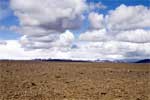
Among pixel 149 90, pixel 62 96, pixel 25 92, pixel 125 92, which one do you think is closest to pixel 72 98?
pixel 62 96

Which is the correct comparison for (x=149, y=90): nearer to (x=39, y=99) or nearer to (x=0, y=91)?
(x=39, y=99)

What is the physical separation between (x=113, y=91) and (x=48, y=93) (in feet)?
18.0

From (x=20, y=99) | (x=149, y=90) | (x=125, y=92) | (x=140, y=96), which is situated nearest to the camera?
(x=20, y=99)

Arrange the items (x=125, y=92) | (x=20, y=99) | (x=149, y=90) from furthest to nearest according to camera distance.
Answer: (x=149, y=90) → (x=125, y=92) → (x=20, y=99)

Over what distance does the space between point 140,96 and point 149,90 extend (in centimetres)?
415

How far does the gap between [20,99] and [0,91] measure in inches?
140

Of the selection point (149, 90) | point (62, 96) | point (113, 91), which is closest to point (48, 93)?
point (62, 96)

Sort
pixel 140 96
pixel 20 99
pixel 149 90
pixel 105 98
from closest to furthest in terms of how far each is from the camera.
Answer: pixel 20 99, pixel 105 98, pixel 140 96, pixel 149 90

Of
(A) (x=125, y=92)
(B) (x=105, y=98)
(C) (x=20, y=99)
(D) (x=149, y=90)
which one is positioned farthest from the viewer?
(D) (x=149, y=90)

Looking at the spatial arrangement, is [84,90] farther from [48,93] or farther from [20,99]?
[20,99]

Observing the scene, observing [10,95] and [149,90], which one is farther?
[149,90]

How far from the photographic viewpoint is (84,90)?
25.2 meters

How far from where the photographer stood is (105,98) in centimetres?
2155

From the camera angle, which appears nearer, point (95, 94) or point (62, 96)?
point (62, 96)
